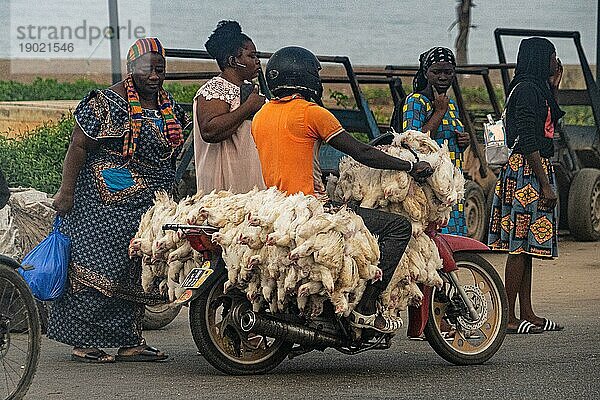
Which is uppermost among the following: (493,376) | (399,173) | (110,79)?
(110,79)

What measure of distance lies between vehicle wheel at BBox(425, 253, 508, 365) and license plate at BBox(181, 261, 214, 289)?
133cm

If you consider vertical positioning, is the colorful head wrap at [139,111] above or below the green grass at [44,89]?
below

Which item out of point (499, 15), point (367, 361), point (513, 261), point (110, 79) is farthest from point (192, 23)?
point (367, 361)

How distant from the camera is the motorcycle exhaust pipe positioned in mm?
7059

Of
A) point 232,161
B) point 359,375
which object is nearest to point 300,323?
point 359,375

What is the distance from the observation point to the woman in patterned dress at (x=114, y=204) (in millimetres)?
7812

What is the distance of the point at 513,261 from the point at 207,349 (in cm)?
283

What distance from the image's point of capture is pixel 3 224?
9.49 meters

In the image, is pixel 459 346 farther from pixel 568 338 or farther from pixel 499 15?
pixel 499 15

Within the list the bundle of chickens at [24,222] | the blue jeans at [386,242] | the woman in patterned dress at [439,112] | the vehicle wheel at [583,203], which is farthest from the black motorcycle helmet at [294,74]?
the vehicle wheel at [583,203]

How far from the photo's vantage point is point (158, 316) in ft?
30.2

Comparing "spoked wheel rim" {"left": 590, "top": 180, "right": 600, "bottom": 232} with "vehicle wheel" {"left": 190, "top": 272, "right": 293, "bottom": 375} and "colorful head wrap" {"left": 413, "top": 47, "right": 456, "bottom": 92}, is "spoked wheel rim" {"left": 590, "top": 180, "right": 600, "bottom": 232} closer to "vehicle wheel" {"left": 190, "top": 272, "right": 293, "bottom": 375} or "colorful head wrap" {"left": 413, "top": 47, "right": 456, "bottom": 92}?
"colorful head wrap" {"left": 413, "top": 47, "right": 456, "bottom": 92}

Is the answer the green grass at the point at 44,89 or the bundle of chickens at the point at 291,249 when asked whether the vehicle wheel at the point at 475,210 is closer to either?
the green grass at the point at 44,89

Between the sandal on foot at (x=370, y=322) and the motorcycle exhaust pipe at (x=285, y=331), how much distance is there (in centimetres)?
17
